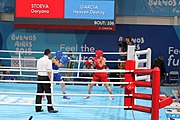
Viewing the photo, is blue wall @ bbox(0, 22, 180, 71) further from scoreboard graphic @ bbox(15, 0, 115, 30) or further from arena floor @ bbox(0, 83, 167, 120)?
arena floor @ bbox(0, 83, 167, 120)

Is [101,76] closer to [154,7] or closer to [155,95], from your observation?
[155,95]

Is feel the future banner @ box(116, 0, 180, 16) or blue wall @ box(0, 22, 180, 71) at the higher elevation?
feel the future banner @ box(116, 0, 180, 16)

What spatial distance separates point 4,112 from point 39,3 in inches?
192

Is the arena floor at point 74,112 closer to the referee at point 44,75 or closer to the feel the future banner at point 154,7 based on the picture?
the referee at point 44,75

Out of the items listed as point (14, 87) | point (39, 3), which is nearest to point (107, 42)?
point (39, 3)

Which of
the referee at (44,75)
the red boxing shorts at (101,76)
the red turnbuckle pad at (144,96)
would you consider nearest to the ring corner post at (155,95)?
the red turnbuckle pad at (144,96)

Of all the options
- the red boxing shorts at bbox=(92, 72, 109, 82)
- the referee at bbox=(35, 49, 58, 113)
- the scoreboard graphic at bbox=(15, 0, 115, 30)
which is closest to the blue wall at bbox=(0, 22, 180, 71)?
the scoreboard graphic at bbox=(15, 0, 115, 30)

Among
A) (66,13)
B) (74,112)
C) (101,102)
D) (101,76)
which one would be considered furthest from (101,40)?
(74,112)

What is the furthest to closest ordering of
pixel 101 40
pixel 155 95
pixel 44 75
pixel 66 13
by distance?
pixel 101 40 → pixel 66 13 → pixel 44 75 → pixel 155 95

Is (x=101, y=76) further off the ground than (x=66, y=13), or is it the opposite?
(x=66, y=13)

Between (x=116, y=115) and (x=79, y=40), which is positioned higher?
(x=79, y=40)

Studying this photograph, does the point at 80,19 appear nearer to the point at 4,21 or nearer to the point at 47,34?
the point at 47,34

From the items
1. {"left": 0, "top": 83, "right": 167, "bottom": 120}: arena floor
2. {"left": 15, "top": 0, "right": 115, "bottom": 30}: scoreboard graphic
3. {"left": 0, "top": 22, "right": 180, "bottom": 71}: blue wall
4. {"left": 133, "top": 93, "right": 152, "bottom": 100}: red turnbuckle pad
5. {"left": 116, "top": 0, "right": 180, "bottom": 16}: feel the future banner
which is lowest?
{"left": 0, "top": 83, "right": 167, "bottom": 120}: arena floor

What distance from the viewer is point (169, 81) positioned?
531 inches
